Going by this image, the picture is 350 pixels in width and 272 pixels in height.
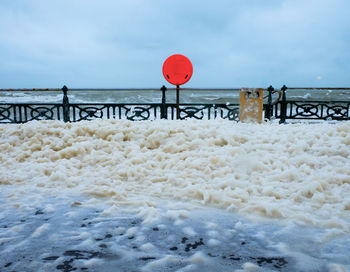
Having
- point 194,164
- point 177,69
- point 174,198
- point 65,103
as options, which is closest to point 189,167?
point 194,164

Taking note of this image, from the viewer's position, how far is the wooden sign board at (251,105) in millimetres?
8664

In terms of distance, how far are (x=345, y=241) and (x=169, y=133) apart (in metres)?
4.39

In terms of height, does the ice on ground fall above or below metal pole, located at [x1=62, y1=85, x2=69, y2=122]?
below

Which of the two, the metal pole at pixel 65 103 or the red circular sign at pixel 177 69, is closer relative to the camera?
the red circular sign at pixel 177 69

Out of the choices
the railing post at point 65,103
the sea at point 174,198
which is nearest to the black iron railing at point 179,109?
the railing post at point 65,103

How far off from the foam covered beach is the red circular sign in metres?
2.41

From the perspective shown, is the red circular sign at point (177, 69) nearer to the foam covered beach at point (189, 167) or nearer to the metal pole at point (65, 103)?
the foam covered beach at point (189, 167)

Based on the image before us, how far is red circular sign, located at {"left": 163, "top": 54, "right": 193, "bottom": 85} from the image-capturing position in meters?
9.33

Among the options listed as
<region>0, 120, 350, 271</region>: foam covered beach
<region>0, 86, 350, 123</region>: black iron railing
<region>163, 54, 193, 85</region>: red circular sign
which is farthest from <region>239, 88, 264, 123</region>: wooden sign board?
<region>163, 54, 193, 85</region>: red circular sign

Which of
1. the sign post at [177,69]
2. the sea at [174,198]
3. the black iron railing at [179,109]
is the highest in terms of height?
the sign post at [177,69]

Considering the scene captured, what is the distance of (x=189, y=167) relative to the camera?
5.02 metres

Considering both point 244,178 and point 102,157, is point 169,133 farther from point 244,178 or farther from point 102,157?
point 244,178

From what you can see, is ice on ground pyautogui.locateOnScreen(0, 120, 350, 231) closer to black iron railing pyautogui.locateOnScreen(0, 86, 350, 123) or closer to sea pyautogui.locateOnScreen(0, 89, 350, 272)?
sea pyautogui.locateOnScreen(0, 89, 350, 272)

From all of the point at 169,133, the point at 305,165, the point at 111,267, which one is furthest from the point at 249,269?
the point at 169,133
